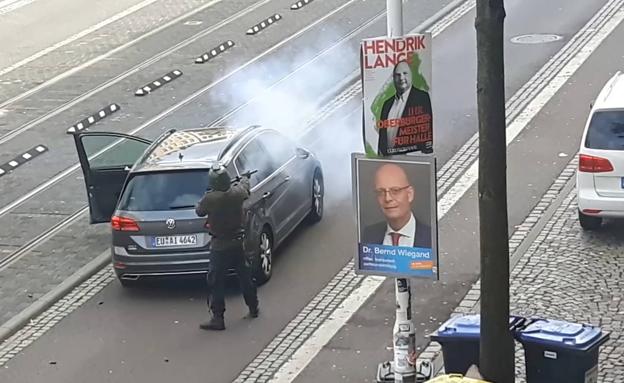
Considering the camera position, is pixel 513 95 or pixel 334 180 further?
→ pixel 513 95

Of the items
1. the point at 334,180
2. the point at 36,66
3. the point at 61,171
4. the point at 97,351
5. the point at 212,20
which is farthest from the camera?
Answer: the point at 212,20

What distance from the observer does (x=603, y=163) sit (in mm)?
13898

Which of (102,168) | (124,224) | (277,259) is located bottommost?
(277,259)

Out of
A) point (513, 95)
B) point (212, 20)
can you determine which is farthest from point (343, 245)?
point (212, 20)

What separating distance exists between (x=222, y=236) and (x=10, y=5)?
19612mm

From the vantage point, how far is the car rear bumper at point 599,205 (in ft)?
45.7

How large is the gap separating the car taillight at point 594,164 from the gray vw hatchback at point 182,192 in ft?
11.1

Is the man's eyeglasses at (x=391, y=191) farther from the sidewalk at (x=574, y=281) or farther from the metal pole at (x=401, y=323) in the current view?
the sidewalk at (x=574, y=281)

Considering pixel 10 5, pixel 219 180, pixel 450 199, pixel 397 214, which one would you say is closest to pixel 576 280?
pixel 450 199

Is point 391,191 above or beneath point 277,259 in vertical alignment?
above

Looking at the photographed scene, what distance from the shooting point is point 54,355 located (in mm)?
12727

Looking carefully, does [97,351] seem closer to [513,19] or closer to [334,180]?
[334,180]

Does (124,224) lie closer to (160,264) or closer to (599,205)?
(160,264)

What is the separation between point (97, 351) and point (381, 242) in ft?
13.4
